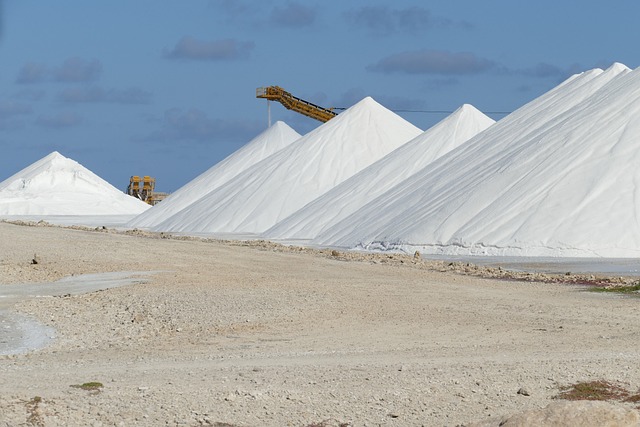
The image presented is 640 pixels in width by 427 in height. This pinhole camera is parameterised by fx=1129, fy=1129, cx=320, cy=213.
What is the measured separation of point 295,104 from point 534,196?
93.3 ft

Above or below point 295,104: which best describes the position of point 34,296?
below

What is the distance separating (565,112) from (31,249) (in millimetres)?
17740

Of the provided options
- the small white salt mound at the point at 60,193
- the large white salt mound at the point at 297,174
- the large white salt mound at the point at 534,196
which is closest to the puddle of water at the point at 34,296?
the large white salt mound at the point at 534,196

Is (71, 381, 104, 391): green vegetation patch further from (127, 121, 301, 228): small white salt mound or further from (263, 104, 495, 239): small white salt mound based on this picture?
(127, 121, 301, 228): small white salt mound

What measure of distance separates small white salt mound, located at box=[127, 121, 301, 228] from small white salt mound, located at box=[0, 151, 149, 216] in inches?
399

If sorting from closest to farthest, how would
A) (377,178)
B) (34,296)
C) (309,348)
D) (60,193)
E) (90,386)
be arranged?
(90,386), (309,348), (34,296), (377,178), (60,193)

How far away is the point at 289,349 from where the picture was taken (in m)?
12.1

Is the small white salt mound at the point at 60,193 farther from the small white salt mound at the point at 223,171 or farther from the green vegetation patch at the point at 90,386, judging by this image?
the green vegetation patch at the point at 90,386

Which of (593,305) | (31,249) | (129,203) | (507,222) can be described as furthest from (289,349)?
(129,203)

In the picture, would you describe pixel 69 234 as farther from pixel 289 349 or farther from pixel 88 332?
pixel 289 349

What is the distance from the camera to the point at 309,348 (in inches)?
480

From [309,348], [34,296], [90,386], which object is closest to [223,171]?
[34,296]

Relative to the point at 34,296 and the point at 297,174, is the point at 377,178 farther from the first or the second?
the point at 34,296

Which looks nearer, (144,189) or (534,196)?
(534,196)
